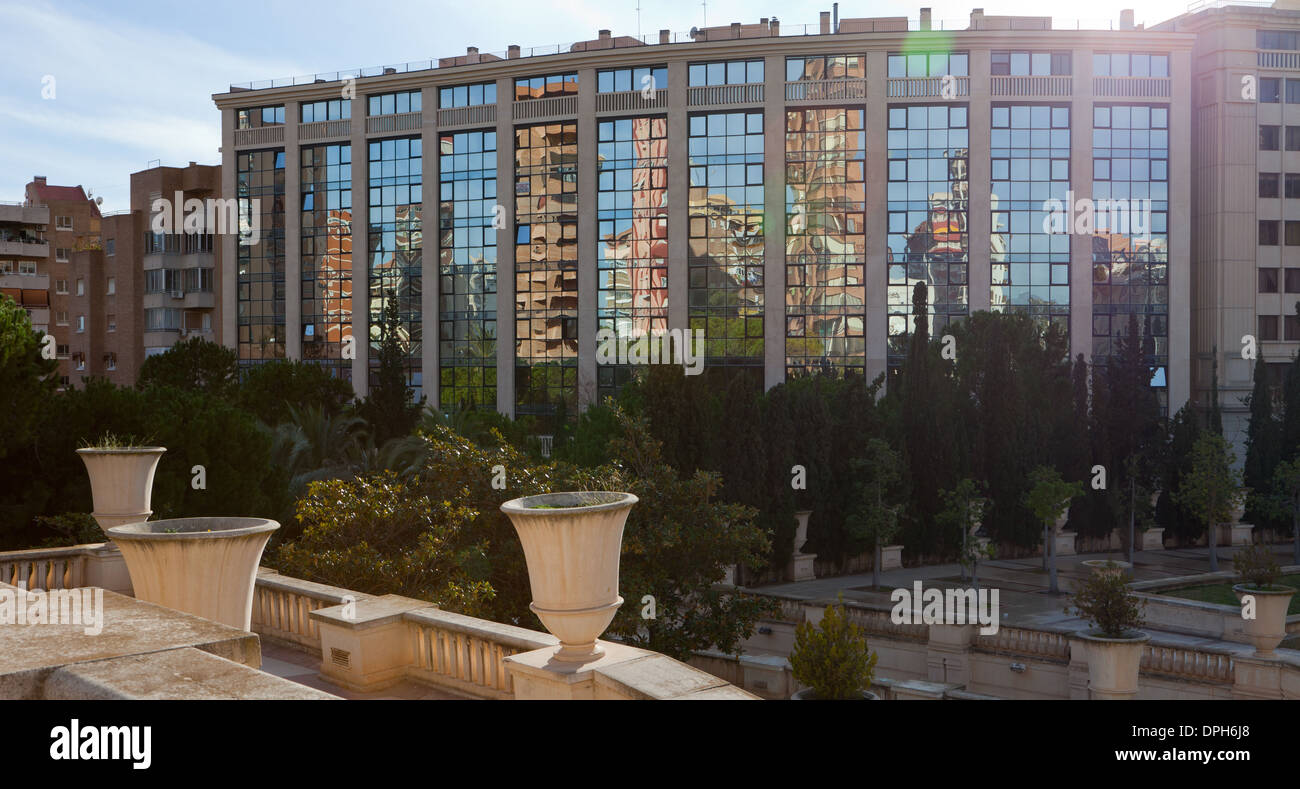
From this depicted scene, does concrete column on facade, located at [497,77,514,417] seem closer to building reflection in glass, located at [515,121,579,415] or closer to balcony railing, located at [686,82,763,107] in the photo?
building reflection in glass, located at [515,121,579,415]

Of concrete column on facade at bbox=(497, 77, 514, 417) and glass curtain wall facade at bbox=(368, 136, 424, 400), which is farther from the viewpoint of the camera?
glass curtain wall facade at bbox=(368, 136, 424, 400)

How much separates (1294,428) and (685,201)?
31037 mm

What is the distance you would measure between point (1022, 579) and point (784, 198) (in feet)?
82.3

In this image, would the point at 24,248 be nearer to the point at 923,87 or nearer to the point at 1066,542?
the point at 923,87

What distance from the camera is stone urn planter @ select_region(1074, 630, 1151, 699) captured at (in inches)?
789

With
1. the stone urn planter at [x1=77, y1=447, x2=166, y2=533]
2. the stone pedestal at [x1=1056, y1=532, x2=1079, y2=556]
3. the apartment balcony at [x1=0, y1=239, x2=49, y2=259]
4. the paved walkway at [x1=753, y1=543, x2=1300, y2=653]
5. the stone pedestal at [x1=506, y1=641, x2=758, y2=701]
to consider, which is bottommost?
the paved walkway at [x1=753, y1=543, x2=1300, y2=653]

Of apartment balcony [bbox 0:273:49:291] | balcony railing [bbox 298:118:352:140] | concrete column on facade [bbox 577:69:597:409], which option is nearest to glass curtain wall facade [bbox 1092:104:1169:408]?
concrete column on facade [bbox 577:69:597:409]

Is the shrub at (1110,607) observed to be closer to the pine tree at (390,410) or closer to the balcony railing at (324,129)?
the pine tree at (390,410)

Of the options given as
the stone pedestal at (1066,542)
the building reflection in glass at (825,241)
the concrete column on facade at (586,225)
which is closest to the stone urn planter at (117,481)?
the stone pedestal at (1066,542)

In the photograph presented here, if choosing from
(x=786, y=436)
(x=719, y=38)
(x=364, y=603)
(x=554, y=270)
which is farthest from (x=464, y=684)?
(x=719, y=38)

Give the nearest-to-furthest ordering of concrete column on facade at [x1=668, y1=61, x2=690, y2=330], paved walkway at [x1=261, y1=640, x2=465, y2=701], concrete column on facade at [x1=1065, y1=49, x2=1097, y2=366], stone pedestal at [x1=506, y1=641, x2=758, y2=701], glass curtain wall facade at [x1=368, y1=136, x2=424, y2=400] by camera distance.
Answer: stone pedestal at [x1=506, y1=641, x2=758, y2=701], paved walkway at [x1=261, y1=640, x2=465, y2=701], concrete column on facade at [x1=1065, y1=49, x2=1097, y2=366], concrete column on facade at [x1=668, y1=61, x2=690, y2=330], glass curtain wall facade at [x1=368, y1=136, x2=424, y2=400]

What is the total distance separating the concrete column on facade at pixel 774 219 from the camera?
5478 centimetres

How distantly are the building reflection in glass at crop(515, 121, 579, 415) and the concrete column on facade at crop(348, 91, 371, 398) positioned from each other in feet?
33.1

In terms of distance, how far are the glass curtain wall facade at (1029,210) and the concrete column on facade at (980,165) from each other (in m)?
0.40
